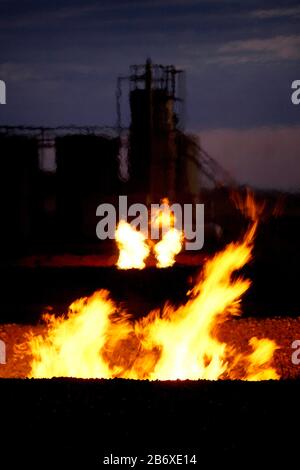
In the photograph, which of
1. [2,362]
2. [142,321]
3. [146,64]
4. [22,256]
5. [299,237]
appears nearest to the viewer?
[2,362]

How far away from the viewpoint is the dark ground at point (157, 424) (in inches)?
249

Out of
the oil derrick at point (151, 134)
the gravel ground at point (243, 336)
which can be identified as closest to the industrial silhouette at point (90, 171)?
the oil derrick at point (151, 134)

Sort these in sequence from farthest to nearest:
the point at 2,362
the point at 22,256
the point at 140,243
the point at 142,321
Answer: the point at 22,256, the point at 140,243, the point at 142,321, the point at 2,362

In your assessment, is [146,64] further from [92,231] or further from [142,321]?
[142,321]

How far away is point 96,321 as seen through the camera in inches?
447

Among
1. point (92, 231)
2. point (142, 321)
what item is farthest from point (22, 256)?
point (142, 321)

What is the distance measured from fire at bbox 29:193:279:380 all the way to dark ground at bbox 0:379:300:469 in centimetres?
266

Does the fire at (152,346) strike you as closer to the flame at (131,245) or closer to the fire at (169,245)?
A: the flame at (131,245)

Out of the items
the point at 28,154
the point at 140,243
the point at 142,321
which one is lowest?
the point at 142,321

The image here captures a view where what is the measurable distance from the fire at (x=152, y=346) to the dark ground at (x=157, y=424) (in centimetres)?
266

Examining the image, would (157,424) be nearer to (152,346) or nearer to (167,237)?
(152,346)

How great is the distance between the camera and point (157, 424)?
649cm

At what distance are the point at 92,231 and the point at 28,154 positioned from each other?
10.4 feet
